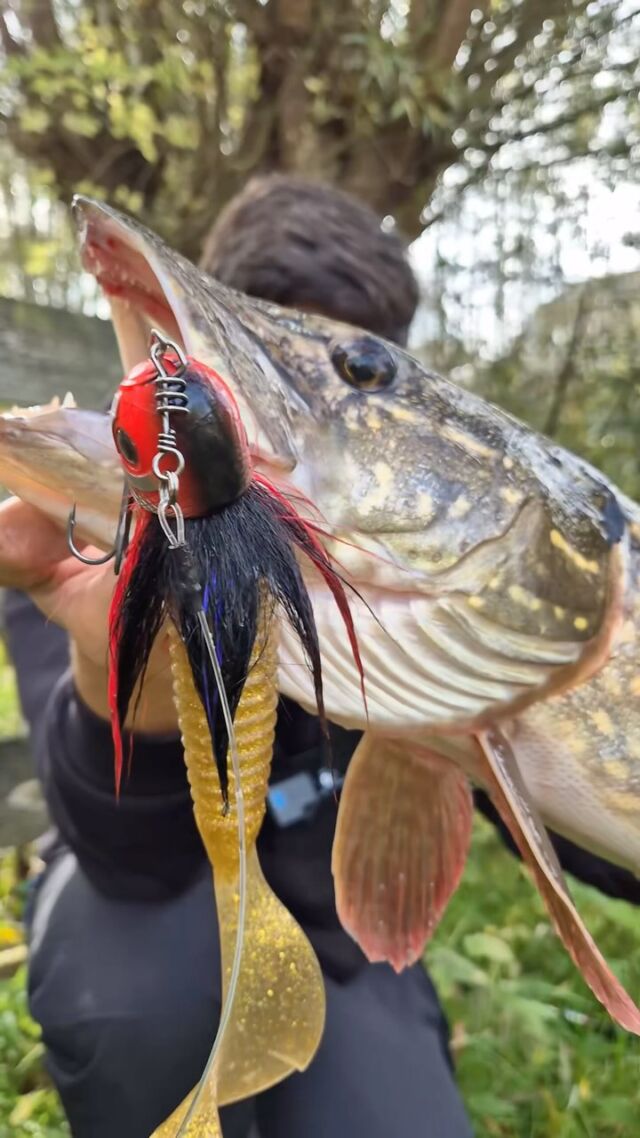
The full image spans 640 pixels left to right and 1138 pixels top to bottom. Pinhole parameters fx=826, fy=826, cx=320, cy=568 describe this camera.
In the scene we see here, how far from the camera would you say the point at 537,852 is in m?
0.59

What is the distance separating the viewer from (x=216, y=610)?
0.39 metres

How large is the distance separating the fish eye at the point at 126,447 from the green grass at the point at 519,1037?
120 cm

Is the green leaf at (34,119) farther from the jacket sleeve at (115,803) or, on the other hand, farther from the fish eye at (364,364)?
the fish eye at (364,364)

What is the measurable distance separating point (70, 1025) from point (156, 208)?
6.06 ft

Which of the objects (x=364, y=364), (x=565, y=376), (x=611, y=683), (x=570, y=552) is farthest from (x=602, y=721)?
(x=565, y=376)

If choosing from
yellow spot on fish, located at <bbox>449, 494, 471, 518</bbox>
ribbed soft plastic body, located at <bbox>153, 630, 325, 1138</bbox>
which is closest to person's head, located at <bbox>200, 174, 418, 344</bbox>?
yellow spot on fish, located at <bbox>449, 494, 471, 518</bbox>

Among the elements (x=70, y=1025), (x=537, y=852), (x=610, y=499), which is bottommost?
(x=70, y=1025)

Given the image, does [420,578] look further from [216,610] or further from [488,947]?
[488,947]

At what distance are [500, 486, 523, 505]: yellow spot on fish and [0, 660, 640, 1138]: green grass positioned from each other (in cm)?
100

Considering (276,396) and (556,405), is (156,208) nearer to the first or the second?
(556,405)

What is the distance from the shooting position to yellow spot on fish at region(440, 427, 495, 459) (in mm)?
673

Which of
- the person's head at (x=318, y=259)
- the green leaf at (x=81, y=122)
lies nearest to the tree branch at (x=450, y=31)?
the green leaf at (x=81, y=122)

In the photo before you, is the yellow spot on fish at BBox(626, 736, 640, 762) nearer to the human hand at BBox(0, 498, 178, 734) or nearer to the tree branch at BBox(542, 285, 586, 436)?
the human hand at BBox(0, 498, 178, 734)

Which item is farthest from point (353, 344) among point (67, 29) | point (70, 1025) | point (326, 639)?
point (67, 29)
